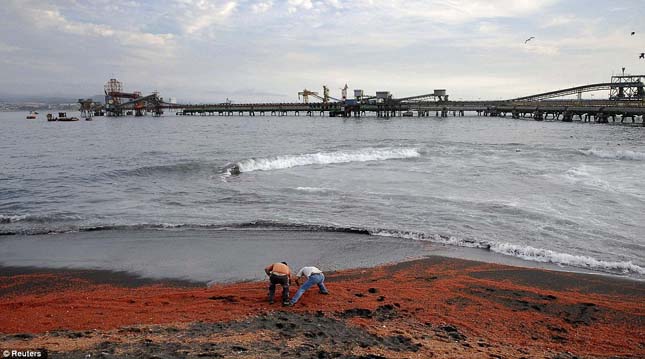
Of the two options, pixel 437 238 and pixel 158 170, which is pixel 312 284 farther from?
pixel 158 170

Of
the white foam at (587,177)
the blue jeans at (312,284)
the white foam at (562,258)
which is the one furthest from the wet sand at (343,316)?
the white foam at (587,177)

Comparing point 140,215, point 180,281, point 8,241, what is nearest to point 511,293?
point 180,281

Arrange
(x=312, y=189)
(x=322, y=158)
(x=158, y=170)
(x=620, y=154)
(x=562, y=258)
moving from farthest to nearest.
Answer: (x=620, y=154) < (x=322, y=158) < (x=158, y=170) < (x=312, y=189) < (x=562, y=258)

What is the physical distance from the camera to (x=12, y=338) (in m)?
5.58

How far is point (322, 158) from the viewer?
29125 millimetres

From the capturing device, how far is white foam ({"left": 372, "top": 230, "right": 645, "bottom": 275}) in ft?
30.6

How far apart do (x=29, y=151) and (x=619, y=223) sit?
1479 inches

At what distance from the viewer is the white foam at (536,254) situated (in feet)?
30.6

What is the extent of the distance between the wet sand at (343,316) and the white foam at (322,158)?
1714cm

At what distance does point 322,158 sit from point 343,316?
74.9ft

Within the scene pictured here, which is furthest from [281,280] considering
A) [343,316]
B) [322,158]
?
[322,158]

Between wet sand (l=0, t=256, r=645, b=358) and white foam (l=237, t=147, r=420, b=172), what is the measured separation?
17135mm

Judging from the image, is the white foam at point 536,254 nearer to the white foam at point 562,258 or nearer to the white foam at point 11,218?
the white foam at point 562,258

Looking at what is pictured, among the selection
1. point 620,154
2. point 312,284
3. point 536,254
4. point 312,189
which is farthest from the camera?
point 620,154
